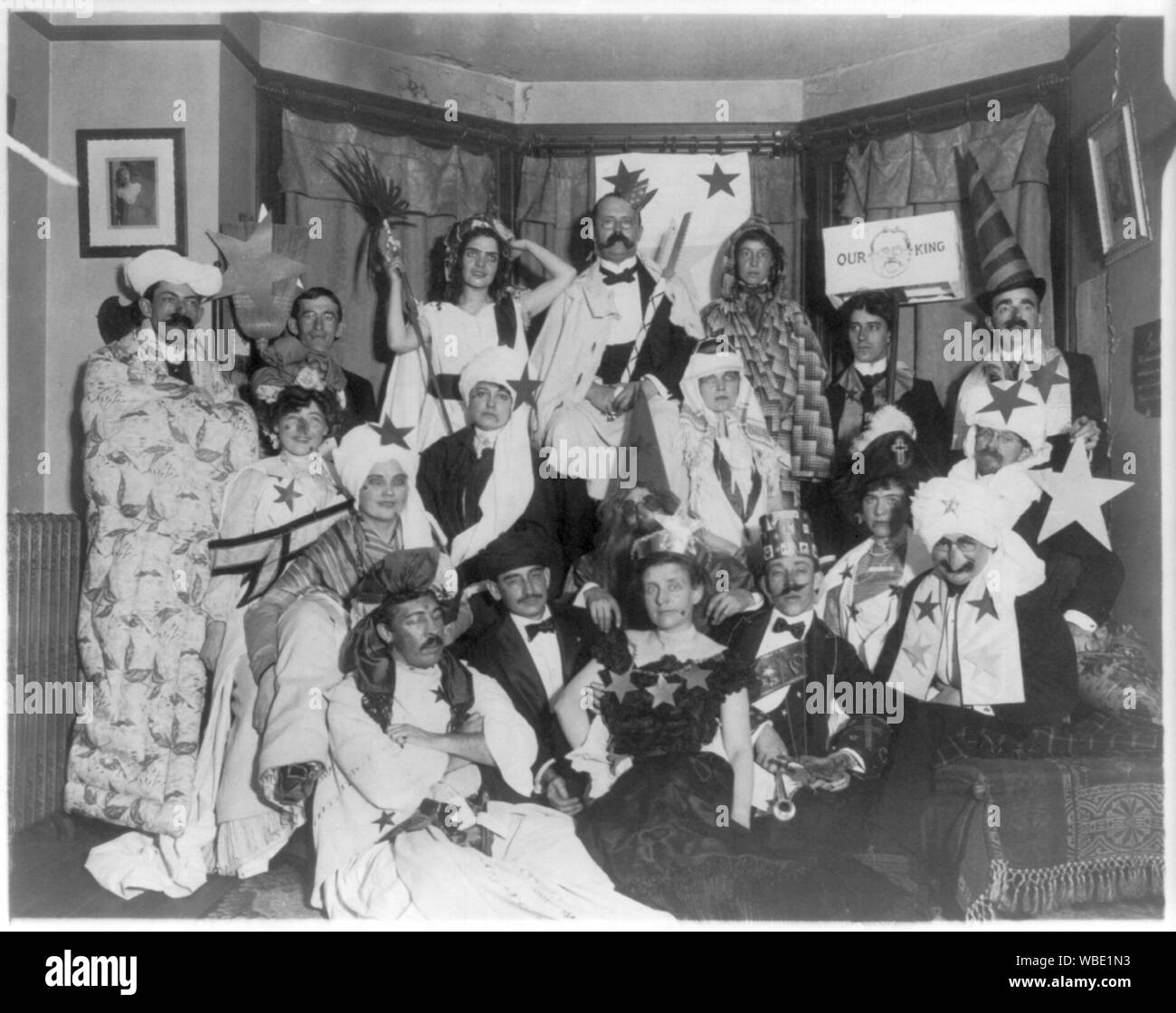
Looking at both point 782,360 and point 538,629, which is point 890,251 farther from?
point 538,629

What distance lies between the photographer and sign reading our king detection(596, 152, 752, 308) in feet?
13.5

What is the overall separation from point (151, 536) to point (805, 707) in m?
1.95

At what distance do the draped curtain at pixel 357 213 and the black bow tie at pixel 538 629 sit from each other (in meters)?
1.01

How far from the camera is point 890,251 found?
4.10m

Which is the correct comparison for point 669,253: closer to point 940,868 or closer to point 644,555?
point 644,555

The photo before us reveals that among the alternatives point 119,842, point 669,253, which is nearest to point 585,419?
point 669,253

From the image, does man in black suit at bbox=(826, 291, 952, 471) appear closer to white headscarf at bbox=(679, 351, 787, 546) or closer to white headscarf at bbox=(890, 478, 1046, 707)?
white headscarf at bbox=(679, 351, 787, 546)

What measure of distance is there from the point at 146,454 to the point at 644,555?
1485 millimetres

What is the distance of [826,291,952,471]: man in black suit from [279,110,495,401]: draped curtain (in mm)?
1390

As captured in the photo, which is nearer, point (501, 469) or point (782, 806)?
point (782, 806)

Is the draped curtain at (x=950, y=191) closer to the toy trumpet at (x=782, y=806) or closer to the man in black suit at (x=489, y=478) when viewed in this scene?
the man in black suit at (x=489, y=478)

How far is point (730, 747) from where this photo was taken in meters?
3.29

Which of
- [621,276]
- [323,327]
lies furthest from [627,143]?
[323,327]
